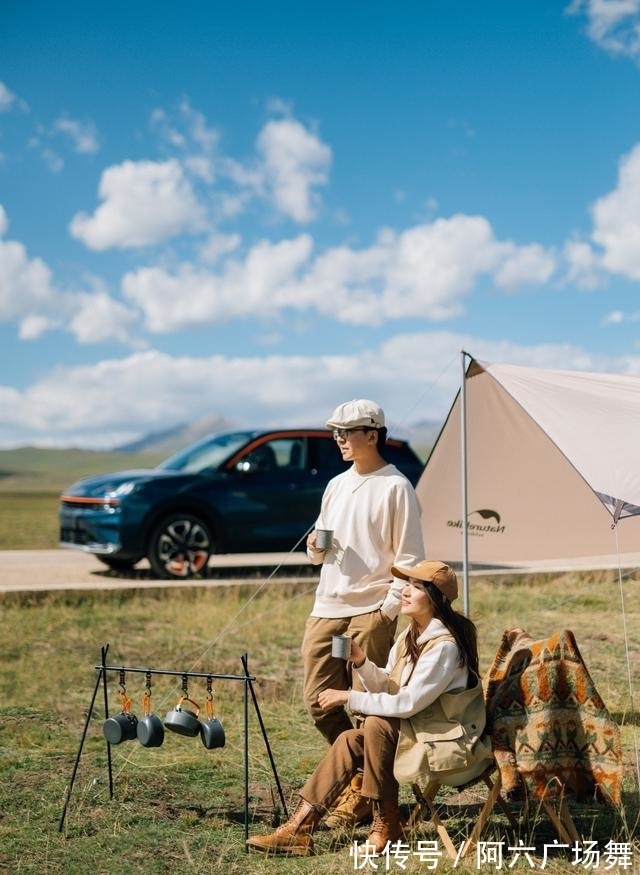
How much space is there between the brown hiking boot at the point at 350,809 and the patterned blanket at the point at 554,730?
66cm

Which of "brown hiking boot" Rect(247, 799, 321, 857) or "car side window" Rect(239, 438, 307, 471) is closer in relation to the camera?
"brown hiking boot" Rect(247, 799, 321, 857)

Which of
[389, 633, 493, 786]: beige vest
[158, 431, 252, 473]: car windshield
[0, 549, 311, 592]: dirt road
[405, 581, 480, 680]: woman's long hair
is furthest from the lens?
[158, 431, 252, 473]: car windshield

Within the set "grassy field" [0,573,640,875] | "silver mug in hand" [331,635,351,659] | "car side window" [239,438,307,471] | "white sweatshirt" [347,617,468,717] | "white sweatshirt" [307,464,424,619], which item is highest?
"car side window" [239,438,307,471]

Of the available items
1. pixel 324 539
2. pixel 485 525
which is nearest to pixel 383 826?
pixel 324 539

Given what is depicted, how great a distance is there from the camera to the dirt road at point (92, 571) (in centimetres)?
1116

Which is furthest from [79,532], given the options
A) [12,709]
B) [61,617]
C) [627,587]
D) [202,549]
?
[627,587]

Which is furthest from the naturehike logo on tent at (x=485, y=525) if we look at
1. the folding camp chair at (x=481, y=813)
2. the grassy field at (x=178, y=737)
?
the folding camp chair at (x=481, y=813)

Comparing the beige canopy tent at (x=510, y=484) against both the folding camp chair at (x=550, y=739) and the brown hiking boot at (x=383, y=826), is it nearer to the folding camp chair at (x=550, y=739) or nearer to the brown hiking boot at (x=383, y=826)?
the folding camp chair at (x=550, y=739)

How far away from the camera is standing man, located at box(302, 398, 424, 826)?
488 centimetres

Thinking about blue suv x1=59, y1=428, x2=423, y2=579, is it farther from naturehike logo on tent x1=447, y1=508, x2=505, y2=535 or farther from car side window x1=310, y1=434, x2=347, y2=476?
naturehike logo on tent x1=447, y1=508, x2=505, y2=535

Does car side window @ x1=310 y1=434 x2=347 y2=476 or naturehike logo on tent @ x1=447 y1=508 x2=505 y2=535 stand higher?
car side window @ x1=310 y1=434 x2=347 y2=476

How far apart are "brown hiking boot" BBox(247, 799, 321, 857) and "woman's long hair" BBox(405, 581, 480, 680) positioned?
754mm

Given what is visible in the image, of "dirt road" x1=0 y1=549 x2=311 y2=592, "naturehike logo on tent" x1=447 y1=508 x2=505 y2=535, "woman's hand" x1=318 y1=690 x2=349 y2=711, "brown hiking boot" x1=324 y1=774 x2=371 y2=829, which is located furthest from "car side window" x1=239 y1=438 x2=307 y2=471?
"woman's hand" x1=318 y1=690 x2=349 y2=711

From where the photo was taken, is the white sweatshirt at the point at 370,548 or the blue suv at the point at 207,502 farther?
the blue suv at the point at 207,502
